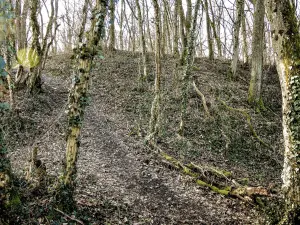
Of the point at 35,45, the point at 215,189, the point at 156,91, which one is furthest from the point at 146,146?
the point at 35,45

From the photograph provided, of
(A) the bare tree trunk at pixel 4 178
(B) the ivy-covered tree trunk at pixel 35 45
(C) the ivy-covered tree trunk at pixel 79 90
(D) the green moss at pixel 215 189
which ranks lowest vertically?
(D) the green moss at pixel 215 189

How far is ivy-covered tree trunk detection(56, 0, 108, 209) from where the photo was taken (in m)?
4.78

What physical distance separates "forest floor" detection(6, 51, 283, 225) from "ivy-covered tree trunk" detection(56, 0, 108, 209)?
55 centimetres

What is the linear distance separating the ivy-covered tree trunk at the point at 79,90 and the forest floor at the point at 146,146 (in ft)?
1.81

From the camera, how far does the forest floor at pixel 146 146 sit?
5973mm

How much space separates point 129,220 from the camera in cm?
537

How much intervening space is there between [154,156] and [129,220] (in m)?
3.73

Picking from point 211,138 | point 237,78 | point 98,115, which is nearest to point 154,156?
point 211,138

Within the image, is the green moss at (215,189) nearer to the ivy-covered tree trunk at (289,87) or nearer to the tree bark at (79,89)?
the ivy-covered tree trunk at (289,87)

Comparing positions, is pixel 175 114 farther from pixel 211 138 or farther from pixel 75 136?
pixel 75 136

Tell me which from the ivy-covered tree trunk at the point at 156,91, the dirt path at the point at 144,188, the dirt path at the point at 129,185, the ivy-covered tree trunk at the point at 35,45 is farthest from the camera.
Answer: the ivy-covered tree trunk at the point at 35,45

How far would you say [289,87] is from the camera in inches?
195

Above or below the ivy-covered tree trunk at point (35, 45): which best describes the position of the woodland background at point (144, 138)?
A: below

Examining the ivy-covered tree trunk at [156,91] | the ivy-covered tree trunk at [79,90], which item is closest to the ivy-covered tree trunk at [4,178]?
the ivy-covered tree trunk at [79,90]
